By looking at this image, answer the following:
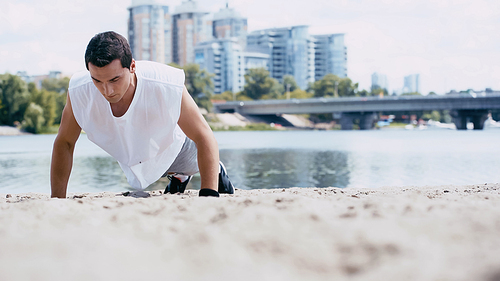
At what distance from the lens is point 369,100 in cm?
4703

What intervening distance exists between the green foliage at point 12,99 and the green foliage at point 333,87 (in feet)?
172

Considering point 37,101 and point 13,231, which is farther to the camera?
point 37,101

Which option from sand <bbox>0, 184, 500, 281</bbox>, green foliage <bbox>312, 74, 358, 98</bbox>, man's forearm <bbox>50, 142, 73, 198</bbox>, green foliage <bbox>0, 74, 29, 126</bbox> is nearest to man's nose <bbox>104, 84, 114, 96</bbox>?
man's forearm <bbox>50, 142, 73, 198</bbox>

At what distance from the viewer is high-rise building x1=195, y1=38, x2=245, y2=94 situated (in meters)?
114


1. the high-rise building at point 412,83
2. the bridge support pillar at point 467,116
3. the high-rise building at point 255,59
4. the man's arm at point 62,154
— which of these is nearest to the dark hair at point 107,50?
the man's arm at point 62,154

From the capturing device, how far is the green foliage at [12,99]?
40.4 metres

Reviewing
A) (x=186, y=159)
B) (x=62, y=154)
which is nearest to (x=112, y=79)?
(x=62, y=154)

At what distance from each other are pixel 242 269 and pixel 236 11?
143629 millimetres

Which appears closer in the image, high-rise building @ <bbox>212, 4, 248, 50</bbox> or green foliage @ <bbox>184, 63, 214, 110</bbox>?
green foliage @ <bbox>184, 63, 214, 110</bbox>

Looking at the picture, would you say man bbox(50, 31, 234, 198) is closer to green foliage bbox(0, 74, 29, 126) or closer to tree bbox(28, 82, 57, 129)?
tree bbox(28, 82, 57, 129)

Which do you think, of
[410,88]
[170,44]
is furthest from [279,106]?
Answer: [410,88]

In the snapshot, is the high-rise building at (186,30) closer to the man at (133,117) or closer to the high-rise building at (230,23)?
the high-rise building at (230,23)

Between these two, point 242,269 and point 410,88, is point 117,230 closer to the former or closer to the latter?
point 242,269

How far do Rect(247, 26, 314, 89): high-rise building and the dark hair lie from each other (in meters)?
123
